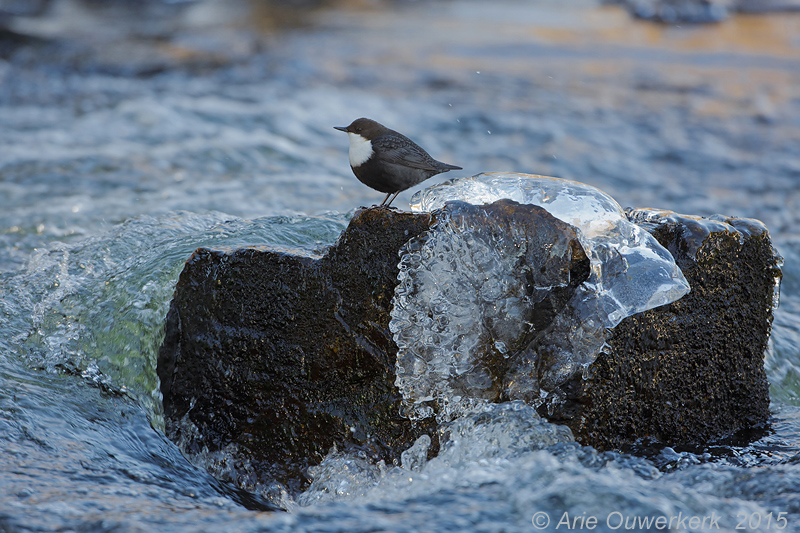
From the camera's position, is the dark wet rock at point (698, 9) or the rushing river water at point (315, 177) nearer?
the rushing river water at point (315, 177)

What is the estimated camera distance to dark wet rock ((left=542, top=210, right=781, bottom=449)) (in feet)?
Answer: 8.85

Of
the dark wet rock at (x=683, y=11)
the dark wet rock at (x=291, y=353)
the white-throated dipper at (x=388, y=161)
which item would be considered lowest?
the dark wet rock at (x=291, y=353)

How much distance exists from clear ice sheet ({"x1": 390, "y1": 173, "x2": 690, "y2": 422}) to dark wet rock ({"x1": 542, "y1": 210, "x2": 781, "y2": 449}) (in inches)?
4.1

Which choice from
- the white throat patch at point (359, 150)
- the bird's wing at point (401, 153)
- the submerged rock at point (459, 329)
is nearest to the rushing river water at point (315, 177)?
the submerged rock at point (459, 329)

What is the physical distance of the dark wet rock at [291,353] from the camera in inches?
108

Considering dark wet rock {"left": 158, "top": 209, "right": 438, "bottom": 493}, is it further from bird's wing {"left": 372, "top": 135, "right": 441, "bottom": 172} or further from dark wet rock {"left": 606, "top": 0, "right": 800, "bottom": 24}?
dark wet rock {"left": 606, "top": 0, "right": 800, "bottom": 24}

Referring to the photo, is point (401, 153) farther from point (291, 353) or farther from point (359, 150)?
point (291, 353)

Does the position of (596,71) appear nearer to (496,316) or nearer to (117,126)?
(117,126)

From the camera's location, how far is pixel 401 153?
347 centimetres

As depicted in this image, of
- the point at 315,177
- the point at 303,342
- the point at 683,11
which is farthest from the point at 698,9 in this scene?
the point at 303,342

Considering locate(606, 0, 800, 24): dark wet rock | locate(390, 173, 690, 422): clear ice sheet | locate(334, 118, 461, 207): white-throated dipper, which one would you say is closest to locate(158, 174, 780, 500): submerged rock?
locate(390, 173, 690, 422): clear ice sheet

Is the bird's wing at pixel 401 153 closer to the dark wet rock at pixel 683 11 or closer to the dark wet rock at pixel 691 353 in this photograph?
the dark wet rock at pixel 691 353

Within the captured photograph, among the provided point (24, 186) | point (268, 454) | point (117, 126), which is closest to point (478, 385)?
point (268, 454)

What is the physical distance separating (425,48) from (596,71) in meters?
3.57
